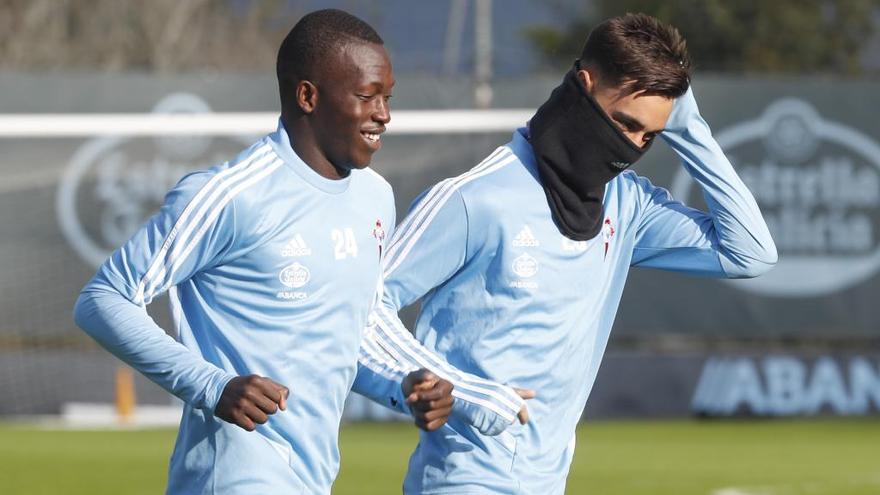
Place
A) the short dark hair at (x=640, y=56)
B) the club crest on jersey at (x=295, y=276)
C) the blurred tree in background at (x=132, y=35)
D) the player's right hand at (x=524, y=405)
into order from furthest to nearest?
the blurred tree in background at (x=132, y=35), the short dark hair at (x=640, y=56), the player's right hand at (x=524, y=405), the club crest on jersey at (x=295, y=276)

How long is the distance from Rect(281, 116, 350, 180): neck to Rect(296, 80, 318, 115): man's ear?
4cm

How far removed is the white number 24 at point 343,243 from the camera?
15.1 ft

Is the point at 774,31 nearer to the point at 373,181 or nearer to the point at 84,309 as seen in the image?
the point at 373,181

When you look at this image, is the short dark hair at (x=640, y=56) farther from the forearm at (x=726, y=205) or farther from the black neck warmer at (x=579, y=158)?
the forearm at (x=726, y=205)

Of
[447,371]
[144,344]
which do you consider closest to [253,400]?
[144,344]

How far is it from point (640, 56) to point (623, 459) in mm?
8900

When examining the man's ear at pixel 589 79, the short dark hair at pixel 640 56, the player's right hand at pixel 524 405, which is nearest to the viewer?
the player's right hand at pixel 524 405

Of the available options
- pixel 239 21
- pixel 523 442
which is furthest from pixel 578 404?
pixel 239 21

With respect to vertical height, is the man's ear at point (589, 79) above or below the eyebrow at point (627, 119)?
above

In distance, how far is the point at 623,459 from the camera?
13461 millimetres

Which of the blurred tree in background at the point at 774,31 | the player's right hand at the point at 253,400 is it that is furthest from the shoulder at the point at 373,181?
the blurred tree in background at the point at 774,31

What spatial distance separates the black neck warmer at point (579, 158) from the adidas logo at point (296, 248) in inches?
31.3

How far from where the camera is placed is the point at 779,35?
1054 inches

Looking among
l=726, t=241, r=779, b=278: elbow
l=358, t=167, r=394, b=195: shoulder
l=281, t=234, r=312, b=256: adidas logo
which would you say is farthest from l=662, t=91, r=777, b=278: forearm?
l=281, t=234, r=312, b=256: adidas logo
